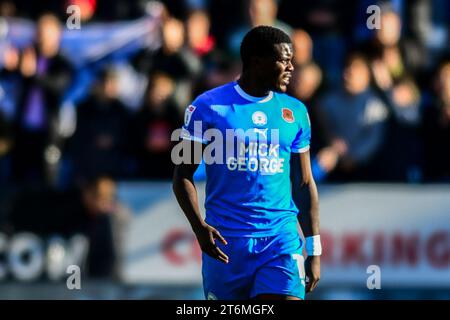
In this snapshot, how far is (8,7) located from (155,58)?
218 cm

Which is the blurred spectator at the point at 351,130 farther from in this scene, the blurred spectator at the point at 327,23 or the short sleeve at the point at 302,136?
the short sleeve at the point at 302,136

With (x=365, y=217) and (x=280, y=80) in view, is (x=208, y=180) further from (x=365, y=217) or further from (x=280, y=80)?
(x=365, y=217)

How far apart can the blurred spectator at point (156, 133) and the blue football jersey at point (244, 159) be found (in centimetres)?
553

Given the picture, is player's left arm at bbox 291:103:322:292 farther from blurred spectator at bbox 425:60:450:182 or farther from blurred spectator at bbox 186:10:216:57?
blurred spectator at bbox 186:10:216:57

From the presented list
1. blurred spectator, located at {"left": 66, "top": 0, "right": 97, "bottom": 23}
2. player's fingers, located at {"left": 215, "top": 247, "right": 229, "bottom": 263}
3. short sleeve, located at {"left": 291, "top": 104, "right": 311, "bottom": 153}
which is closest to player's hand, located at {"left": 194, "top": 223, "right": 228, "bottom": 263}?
player's fingers, located at {"left": 215, "top": 247, "right": 229, "bottom": 263}

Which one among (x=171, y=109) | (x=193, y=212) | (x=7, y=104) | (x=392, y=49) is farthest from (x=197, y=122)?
(x=392, y=49)

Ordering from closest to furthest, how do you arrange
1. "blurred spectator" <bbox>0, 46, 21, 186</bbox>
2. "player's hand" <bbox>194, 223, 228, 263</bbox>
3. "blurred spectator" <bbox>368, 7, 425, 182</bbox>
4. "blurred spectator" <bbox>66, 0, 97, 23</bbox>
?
"player's hand" <bbox>194, 223, 228, 263</bbox> → "blurred spectator" <bbox>368, 7, 425, 182</bbox> → "blurred spectator" <bbox>0, 46, 21, 186</bbox> → "blurred spectator" <bbox>66, 0, 97, 23</bbox>

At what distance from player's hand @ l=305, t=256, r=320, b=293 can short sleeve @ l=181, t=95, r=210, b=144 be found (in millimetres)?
1168

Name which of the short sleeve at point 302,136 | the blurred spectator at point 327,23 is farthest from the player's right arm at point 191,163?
the blurred spectator at point 327,23

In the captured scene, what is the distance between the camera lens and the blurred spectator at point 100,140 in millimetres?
14617

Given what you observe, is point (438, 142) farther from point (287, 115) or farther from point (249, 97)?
point (249, 97)

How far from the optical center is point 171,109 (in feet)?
48.1

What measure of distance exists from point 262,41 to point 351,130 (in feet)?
19.3

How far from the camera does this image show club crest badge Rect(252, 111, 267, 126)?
899 centimetres
